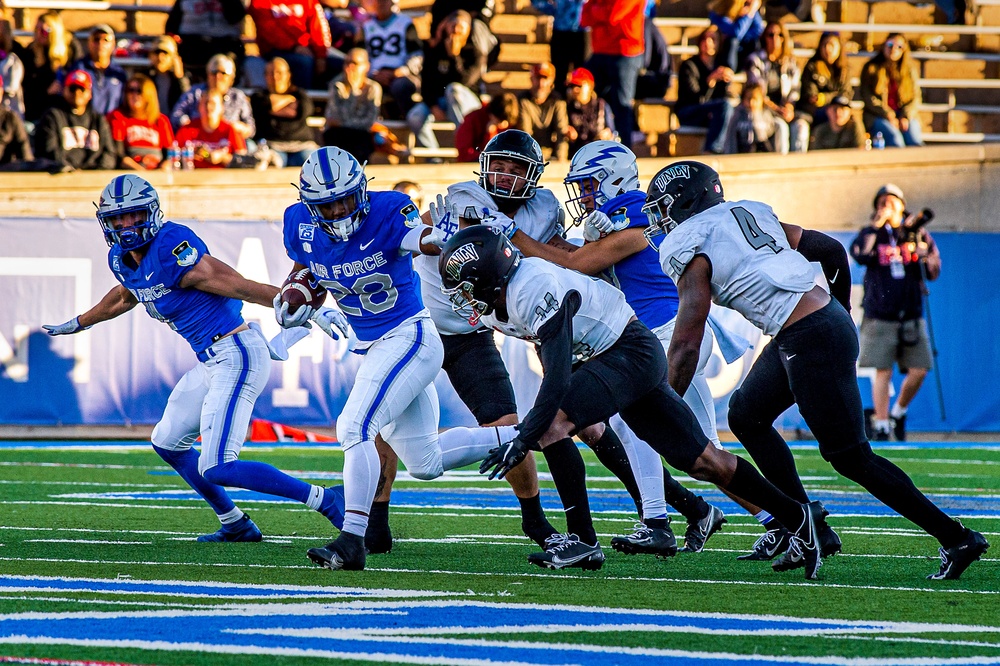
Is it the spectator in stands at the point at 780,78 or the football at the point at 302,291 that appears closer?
the football at the point at 302,291

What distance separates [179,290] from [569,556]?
87.8 inches

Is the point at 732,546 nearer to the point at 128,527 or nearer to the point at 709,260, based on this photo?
the point at 709,260

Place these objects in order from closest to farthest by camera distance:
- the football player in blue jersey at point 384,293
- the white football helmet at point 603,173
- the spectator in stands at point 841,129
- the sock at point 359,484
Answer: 1. the sock at point 359,484
2. the football player in blue jersey at point 384,293
3. the white football helmet at point 603,173
4. the spectator in stands at point 841,129

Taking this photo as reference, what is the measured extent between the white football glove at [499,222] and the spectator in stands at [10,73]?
9.13 metres

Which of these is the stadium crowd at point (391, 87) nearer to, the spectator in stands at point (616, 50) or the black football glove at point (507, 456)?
the spectator in stands at point (616, 50)

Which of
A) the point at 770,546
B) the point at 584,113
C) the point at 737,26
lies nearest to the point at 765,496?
the point at 770,546

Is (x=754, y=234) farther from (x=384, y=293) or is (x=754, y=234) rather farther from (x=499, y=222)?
(x=384, y=293)

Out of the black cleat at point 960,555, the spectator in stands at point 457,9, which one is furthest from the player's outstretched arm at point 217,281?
the spectator in stands at point 457,9

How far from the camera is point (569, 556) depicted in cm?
573

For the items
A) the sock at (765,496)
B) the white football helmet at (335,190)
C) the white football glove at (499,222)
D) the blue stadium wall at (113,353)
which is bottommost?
the blue stadium wall at (113,353)

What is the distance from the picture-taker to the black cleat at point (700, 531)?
6.45m

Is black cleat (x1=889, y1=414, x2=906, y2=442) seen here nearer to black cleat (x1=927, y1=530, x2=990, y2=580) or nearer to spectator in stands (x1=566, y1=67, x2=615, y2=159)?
spectator in stands (x1=566, y1=67, x2=615, y2=159)

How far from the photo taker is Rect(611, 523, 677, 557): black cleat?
20.3ft

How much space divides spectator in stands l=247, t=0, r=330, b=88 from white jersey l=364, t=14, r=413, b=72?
44 centimetres
